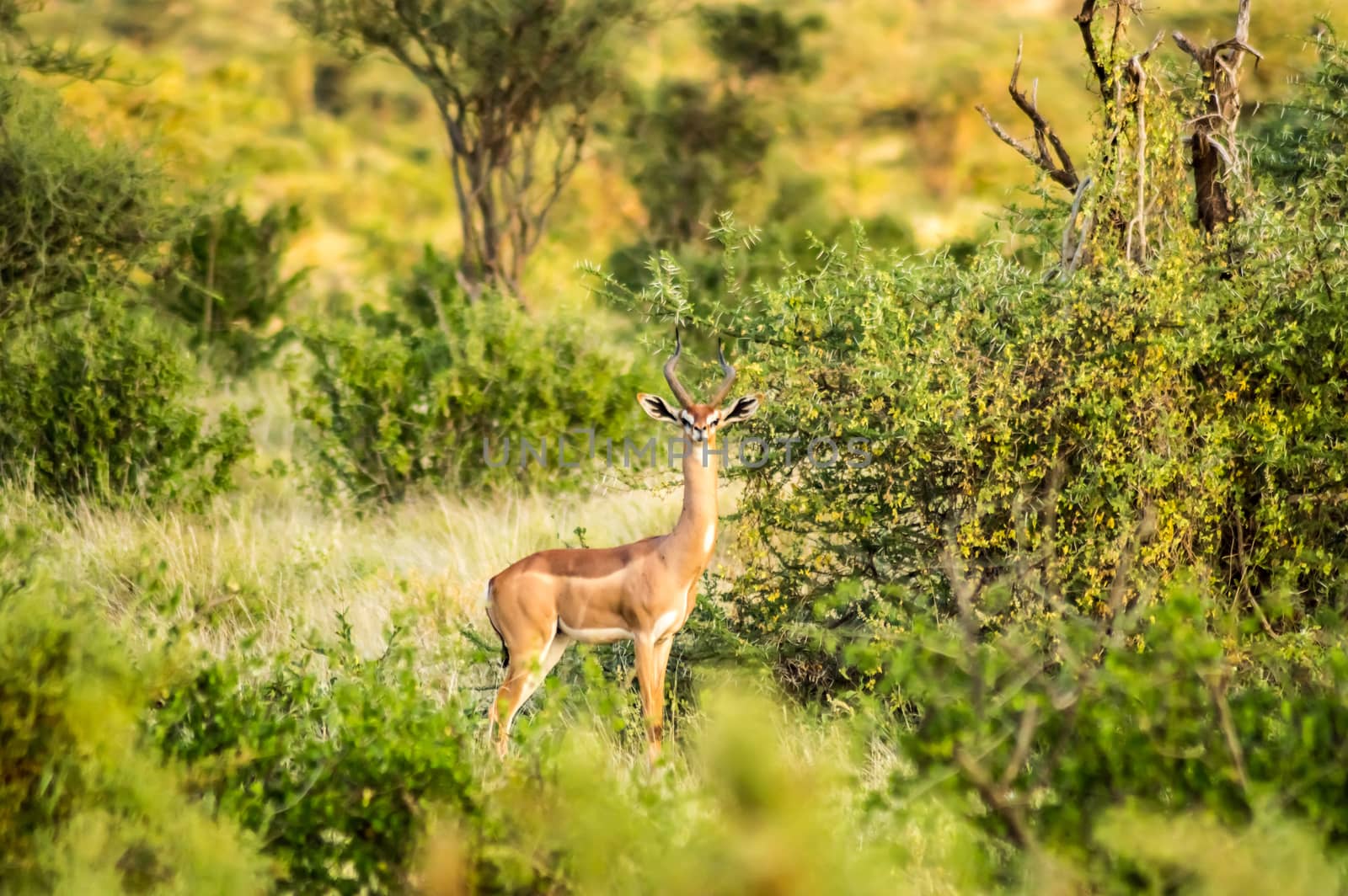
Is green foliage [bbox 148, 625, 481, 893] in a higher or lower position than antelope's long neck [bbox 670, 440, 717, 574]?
lower

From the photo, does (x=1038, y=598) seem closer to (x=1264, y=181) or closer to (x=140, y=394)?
(x=1264, y=181)

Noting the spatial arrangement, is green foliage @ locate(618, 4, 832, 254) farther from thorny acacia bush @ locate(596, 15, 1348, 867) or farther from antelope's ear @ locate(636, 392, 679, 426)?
antelope's ear @ locate(636, 392, 679, 426)

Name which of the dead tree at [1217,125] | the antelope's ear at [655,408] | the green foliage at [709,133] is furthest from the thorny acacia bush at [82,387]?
the green foliage at [709,133]

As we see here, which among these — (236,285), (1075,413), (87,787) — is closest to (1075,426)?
(1075,413)

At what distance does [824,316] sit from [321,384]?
4.77 m

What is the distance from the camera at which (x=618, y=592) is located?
4.93 metres

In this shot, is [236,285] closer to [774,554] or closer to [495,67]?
[495,67]

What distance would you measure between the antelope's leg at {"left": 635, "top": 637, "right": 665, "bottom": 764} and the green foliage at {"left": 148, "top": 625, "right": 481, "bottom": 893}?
938 millimetres

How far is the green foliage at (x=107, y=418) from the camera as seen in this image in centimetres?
878

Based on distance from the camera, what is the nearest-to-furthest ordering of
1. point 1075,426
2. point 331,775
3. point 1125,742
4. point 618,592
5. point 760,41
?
point 1125,742, point 331,775, point 618,592, point 1075,426, point 760,41

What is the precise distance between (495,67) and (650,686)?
10521 millimetres

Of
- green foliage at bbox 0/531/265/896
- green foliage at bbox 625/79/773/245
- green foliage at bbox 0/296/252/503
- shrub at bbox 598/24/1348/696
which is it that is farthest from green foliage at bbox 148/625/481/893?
green foliage at bbox 625/79/773/245

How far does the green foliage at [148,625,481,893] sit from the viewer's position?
3.58m

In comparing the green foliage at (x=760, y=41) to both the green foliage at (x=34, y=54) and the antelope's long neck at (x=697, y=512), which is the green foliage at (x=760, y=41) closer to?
the green foliage at (x=34, y=54)
